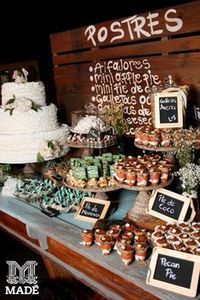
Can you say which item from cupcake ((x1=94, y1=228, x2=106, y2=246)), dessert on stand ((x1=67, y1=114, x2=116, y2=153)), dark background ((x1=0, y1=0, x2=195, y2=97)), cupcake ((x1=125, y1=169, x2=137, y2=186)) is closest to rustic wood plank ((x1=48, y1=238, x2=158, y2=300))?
cupcake ((x1=94, y1=228, x2=106, y2=246))

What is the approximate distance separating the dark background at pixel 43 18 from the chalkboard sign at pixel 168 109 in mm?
2736

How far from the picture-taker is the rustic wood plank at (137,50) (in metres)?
2.55

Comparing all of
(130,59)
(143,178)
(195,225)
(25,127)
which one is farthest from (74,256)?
(130,59)

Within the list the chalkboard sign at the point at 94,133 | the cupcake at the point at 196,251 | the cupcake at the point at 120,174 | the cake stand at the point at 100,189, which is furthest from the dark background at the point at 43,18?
the cupcake at the point at 196,251

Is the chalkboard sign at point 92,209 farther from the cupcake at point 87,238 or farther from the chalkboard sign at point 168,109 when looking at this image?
the chalkboard sign at point 168,109

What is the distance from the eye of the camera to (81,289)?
2553 millimetres

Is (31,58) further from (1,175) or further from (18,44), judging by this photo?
(1,175)

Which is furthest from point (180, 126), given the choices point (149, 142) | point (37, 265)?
point (37, 265)

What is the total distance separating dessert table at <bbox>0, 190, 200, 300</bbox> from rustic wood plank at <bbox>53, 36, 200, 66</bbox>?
118 centimetres

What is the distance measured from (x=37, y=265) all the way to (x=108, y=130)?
1.82 metres

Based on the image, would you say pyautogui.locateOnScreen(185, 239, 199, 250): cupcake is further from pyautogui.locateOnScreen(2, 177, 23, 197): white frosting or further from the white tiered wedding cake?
pyautogui.locateOnScreen(2, 177, 23, 197): white frosting

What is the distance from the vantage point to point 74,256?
2.04 m

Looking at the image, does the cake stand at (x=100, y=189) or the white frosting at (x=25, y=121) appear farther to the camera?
A: the white frosting at (x=25, y=121)

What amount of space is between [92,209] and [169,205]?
1.90 ft
